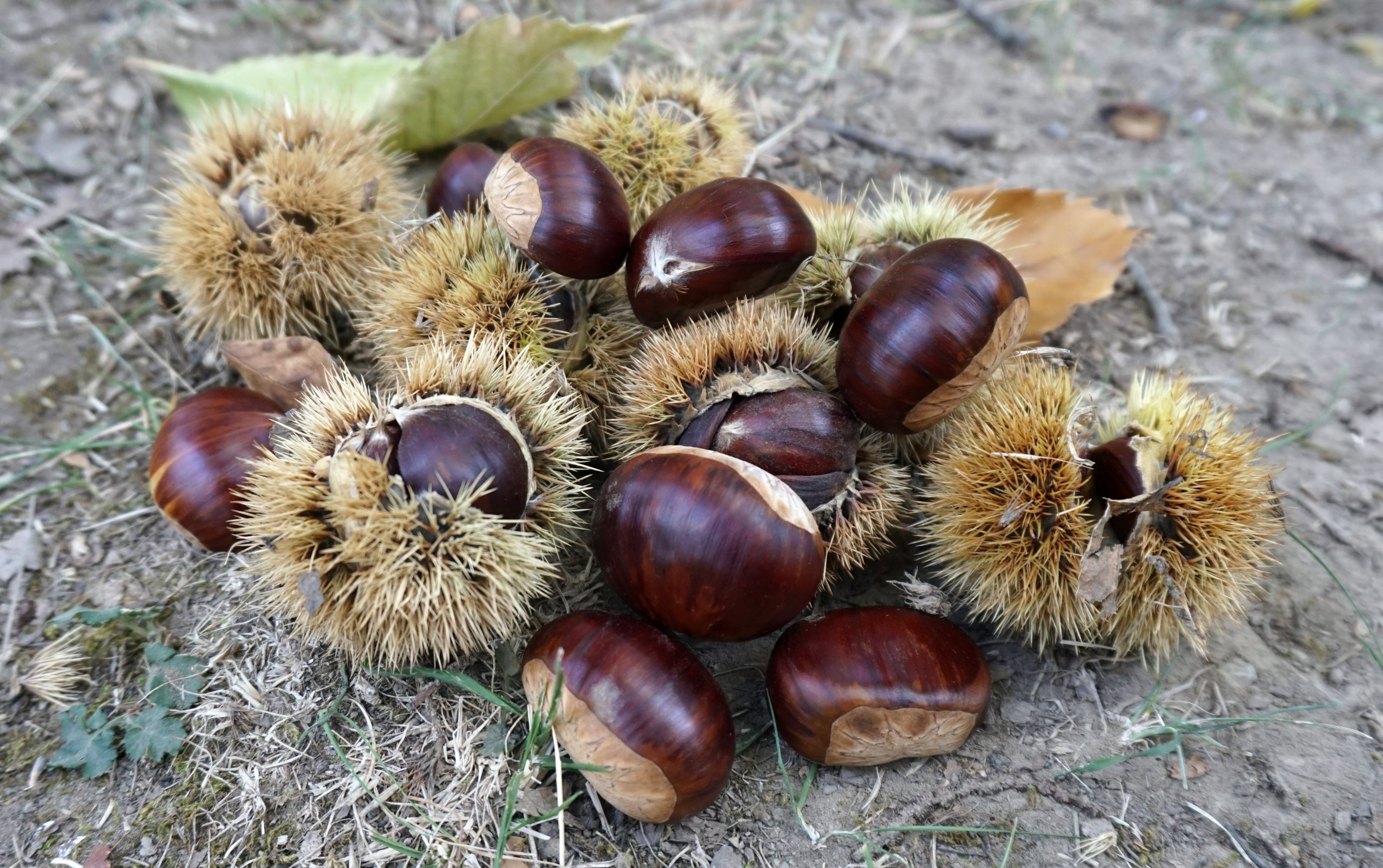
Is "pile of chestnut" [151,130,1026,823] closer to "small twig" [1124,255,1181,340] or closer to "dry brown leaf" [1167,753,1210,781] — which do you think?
"dry brown leaf" [1167,753,1210,781]

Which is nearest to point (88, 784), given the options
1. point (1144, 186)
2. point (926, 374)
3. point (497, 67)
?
point (926, 374)

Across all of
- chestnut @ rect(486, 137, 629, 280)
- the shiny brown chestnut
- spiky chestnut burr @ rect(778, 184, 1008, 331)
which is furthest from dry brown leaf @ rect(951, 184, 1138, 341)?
chestnut @ rect(486, 137, 629, 280)

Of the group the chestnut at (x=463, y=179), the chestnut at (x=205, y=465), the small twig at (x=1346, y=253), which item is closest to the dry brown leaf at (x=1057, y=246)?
the small twig at (x=1346, y=253)

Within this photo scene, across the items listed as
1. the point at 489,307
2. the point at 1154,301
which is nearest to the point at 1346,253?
the point at 1154,301

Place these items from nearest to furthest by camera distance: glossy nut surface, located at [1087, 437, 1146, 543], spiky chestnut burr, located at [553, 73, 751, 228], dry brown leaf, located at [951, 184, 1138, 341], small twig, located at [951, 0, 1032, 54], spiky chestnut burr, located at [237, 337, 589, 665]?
spiky chestnut burr, located at [237, 337, 589, 665] < glossy nut surface, located at [1087, 437, 1146, 543] < spiky chestnut burr, located at [553, 73, 751, 228] < dry brown leaf, located at [951, 184, 1138, 341] < small twig, located at [951, 0, 1032, 54]

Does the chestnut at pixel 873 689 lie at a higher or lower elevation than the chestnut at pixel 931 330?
lower

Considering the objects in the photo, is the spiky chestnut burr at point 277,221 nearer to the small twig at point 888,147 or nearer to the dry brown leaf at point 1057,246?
the small twig at point 888,147
